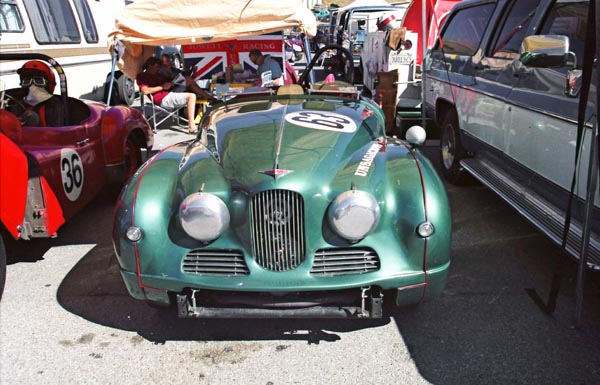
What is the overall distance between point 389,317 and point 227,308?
3.60ft

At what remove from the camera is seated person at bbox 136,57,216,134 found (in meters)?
8.45

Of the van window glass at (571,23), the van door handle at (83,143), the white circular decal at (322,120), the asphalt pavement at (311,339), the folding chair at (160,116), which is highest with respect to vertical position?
the van window glass at (571,23)

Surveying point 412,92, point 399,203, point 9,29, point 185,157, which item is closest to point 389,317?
point 399,203

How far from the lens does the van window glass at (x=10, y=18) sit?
7.50 metres

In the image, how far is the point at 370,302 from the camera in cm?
265

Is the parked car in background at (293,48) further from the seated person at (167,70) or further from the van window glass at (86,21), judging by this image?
the van window glass at (86,21)

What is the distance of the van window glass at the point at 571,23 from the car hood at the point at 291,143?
4.84 feet

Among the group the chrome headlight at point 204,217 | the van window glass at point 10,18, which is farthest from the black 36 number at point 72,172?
the van window glass at point 10,18

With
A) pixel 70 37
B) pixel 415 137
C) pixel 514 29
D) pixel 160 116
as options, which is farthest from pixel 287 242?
pixel 70 37

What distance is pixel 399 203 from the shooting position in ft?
9.09

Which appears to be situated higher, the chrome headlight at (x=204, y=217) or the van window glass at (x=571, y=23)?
the van window glass at (x=571, y=23)

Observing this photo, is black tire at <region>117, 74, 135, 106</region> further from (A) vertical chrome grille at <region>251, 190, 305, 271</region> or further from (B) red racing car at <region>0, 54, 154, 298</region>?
(A) vertical chrome grille at <region>251, 190, 305, 271</region>

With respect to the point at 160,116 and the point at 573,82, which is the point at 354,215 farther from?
the point at 160,116

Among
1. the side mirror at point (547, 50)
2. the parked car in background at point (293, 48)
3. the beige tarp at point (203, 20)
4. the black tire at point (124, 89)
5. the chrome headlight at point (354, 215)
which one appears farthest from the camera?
the parked car in background at point (293, 48)
